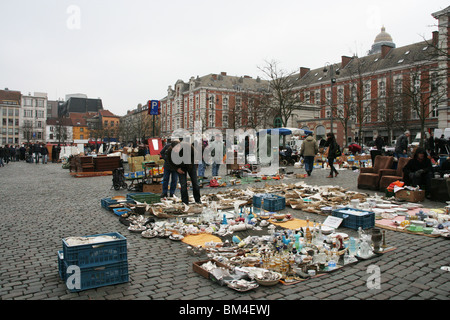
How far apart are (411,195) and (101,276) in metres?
8.95

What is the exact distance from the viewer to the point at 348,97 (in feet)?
138

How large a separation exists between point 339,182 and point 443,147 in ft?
37.1

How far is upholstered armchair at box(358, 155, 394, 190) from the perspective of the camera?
12.2m

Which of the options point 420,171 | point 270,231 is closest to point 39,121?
point 420,171

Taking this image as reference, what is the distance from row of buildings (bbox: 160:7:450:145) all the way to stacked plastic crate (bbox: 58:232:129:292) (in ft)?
65.5

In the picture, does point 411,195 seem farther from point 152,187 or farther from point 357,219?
point 152,187

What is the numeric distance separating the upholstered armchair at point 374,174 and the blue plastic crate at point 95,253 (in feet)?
33.8

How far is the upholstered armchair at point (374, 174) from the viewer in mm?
12195

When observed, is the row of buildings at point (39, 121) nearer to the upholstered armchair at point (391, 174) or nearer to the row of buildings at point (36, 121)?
the row of buildings at point (36, 121)

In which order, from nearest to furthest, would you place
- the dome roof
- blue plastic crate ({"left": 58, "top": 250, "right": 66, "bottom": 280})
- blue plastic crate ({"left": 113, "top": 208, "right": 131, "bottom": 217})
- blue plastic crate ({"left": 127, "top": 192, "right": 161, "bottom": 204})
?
blue plastic crate ({"left": 58, "top": 250, "right": 66, "bottom": 280}) < blue plastic crate ({"left": 113, "top": 208, "right": 131, "bottom": 217}) < blue plastic crate ({"left": 127, "top": 192, "right": 161, "bottom": 204}) < the dome roof

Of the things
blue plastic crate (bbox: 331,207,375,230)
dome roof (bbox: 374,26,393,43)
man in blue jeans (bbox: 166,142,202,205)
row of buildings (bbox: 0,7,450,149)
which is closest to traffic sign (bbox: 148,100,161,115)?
row of buildings (bbox: 0,7,450,149)

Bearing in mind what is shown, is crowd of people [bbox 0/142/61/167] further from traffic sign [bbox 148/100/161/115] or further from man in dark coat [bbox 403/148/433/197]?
man in dark coat [bbox 403/148/433/197]

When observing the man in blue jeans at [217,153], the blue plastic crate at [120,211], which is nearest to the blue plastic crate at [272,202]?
the blue plastic crate at [120,211]

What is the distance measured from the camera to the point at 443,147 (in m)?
21.3
